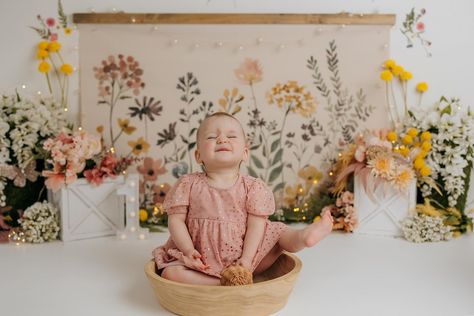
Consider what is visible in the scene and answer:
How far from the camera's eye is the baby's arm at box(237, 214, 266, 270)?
141cm

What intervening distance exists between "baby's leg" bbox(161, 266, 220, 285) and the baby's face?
27cm

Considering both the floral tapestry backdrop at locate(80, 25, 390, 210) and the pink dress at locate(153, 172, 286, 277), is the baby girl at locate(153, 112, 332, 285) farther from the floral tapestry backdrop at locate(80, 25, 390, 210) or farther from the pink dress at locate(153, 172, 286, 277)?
the floral tapestry backdrop at locate(80, 25, 390, 210)

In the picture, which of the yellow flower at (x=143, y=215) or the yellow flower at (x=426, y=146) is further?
the yellow flower at (x=143, y=215)

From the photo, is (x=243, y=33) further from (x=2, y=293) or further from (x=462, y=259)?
(x=2, y=293)

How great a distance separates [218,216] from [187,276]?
0.58ft

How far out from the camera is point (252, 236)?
1.43m

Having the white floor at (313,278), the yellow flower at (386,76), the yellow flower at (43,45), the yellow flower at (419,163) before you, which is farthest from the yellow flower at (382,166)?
the yellow flower at (43,45)

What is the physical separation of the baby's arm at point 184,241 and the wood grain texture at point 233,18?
973mm

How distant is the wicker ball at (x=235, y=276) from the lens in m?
1.27

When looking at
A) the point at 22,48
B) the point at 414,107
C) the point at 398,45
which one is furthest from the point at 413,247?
the point at 22,48

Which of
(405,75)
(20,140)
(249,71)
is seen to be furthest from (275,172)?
(20,140)

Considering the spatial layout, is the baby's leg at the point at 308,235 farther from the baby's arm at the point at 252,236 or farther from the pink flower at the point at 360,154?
the pink flower at the point at 360,154

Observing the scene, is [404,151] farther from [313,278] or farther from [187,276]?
[187,276]

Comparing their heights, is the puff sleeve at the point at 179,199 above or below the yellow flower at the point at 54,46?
below
